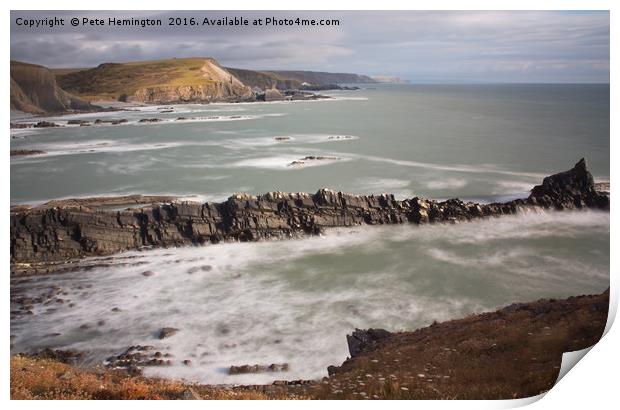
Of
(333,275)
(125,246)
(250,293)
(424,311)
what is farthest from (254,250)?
(424,311)

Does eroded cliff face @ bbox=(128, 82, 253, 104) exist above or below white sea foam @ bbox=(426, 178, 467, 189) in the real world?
above

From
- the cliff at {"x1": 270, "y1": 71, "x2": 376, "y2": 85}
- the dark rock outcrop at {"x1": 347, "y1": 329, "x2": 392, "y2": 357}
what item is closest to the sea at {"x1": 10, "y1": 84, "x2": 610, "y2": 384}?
the dark rock outcrop at {"x1": 347, "y1": 329, "x2": 392, "y2": 357}

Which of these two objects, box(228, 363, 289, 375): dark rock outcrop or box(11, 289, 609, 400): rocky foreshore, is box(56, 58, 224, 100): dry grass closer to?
box(11, 289, 609, 400): rocky foreshore

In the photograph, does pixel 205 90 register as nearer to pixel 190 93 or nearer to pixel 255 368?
pixel 190 93

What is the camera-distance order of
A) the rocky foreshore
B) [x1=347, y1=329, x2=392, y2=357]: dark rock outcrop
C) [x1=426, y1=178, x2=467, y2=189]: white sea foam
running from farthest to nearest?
[x1=426, y1=178, x2=467, y2=189]: white sea foam, [x1=347, y1=329, x2=392, y2=357]: dark rock outcrop, the rocky foreshore

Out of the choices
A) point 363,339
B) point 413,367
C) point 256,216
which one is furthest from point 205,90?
point 413,367

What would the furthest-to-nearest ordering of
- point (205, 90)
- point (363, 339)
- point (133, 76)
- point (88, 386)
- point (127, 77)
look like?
point (205, 90)
point (133, 76)
point (127, 77)
point (363, 339)
point (88, 386)

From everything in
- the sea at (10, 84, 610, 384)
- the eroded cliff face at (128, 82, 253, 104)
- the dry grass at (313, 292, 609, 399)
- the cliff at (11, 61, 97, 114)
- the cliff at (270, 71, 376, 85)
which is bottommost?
the dry grass at (313, 292, 609, 399)
